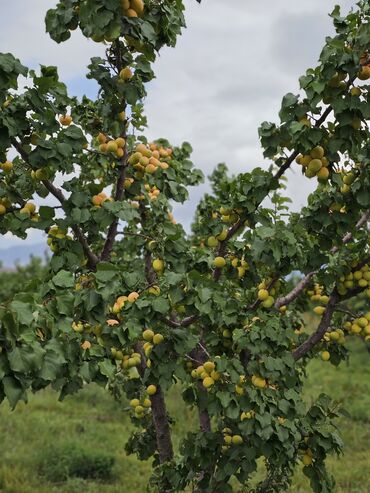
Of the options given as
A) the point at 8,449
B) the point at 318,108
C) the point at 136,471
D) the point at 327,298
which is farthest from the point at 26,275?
the point at 318,108

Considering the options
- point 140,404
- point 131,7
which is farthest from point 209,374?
point 131,7

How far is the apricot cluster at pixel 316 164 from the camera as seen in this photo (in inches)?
115

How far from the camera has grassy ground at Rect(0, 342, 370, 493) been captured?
6000 mm

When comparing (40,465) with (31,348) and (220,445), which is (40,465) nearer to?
(220,445)

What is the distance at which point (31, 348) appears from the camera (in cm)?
185

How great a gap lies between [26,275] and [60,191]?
11816 millimetres

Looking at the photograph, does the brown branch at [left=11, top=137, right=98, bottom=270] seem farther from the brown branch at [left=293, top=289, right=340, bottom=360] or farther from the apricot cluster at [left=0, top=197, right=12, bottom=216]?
the brown branch at [left=293, top=289, right=340, bottom=360]

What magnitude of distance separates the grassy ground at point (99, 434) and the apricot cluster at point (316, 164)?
153 inches

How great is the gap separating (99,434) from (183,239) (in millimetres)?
5044

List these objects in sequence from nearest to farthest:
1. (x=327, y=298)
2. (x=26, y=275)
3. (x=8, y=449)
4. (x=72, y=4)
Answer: (x=72, y=4) < (x=327, y=298) < (x=8, y=449) < (x=26, y=275)

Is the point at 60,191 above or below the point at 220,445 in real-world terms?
above

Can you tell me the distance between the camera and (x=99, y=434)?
759 centimetres

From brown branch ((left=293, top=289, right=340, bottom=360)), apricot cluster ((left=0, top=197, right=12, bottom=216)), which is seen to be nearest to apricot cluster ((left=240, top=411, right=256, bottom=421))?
brown branch ((left=293, top=289, right=340, bottom=360))

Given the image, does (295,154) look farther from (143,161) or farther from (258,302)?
(258,302)
